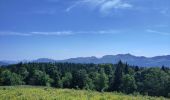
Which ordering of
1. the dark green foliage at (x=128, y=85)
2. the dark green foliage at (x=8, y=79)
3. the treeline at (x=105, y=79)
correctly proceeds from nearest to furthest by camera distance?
the treeline at (x=105, y=79), the dark green foliage at (x=128, y=85), the dark green foliage at (x=8, y=79)

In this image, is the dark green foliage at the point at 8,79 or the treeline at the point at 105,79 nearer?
the treeline at the point at 105,79

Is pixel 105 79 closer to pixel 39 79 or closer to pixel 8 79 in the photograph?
pixel 39 79

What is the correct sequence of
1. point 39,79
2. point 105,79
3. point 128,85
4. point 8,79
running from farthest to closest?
point 39,79
point 8,79
point 105,79
point 128,85

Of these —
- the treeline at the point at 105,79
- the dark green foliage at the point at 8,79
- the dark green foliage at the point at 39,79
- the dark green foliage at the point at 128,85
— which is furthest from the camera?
the dark green foliage at the point at 39,79

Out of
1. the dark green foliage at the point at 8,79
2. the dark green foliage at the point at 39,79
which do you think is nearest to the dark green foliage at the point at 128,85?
the dark green foliage at the point at 39,79

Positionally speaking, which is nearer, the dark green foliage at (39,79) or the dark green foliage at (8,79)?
the dark green foliage at (8,79)

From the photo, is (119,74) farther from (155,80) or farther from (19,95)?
(19,95)

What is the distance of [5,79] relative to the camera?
14788 cm

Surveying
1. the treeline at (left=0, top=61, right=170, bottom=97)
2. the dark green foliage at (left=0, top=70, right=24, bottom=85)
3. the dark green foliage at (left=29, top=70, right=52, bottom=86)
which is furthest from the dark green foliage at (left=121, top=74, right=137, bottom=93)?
the dark green foliage at (left=0, top=70, right=24, bottom=85)

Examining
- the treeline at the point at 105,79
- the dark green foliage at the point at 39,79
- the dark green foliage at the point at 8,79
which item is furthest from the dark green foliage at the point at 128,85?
the dark green foliage at the point at 8,79

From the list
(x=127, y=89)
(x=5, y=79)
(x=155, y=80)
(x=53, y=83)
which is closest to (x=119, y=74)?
(x=127, y=89)

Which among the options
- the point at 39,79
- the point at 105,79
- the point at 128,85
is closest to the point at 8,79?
the point at 39,79

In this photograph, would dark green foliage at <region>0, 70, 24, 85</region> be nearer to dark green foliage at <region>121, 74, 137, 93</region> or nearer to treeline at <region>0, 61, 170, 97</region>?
treeline at <region>0, 61, 170, 97</region>

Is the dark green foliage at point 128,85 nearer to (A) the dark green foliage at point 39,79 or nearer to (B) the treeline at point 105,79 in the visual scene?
(B) the treeline at point 105,79
